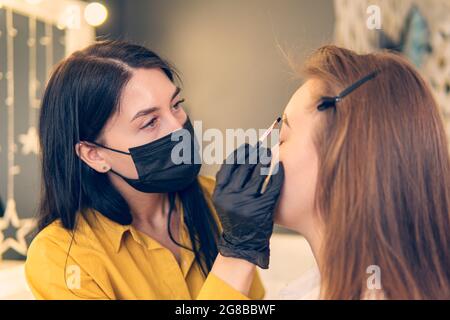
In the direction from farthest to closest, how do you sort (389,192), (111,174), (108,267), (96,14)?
(96,14), (111,174), (108,267), (389,192)

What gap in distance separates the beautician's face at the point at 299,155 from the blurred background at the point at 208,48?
20.5 inches

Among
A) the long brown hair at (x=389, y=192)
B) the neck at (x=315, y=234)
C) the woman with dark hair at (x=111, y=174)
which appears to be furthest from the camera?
the woman with dark hair at (x=111, y=174)

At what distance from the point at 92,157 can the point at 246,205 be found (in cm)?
44

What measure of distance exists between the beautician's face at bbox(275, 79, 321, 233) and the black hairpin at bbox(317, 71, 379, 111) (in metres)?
0.02

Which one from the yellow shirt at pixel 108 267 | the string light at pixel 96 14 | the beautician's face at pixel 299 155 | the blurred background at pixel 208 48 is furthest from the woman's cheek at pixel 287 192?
the string light at pixel 96 14

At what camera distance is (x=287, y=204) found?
0.78 metres

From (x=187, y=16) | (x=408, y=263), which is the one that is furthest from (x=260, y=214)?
(x=187, y=16)

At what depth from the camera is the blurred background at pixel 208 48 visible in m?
1.41

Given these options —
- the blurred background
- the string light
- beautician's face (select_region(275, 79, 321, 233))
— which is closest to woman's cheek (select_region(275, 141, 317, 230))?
beautician's face (select_region(275, 79, 321, 233))

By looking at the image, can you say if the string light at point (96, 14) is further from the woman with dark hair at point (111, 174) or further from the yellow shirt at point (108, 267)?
the yellow shirt at point (108, 267)

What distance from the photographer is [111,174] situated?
1.06 m

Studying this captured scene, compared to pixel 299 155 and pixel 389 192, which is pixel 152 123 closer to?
pixel 299 155

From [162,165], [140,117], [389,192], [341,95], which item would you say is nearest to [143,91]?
[140,117]

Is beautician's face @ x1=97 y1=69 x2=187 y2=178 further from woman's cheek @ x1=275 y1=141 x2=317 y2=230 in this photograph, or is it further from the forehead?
woman's cheek @ x1=275 y1=141 x2=317 y2=230
